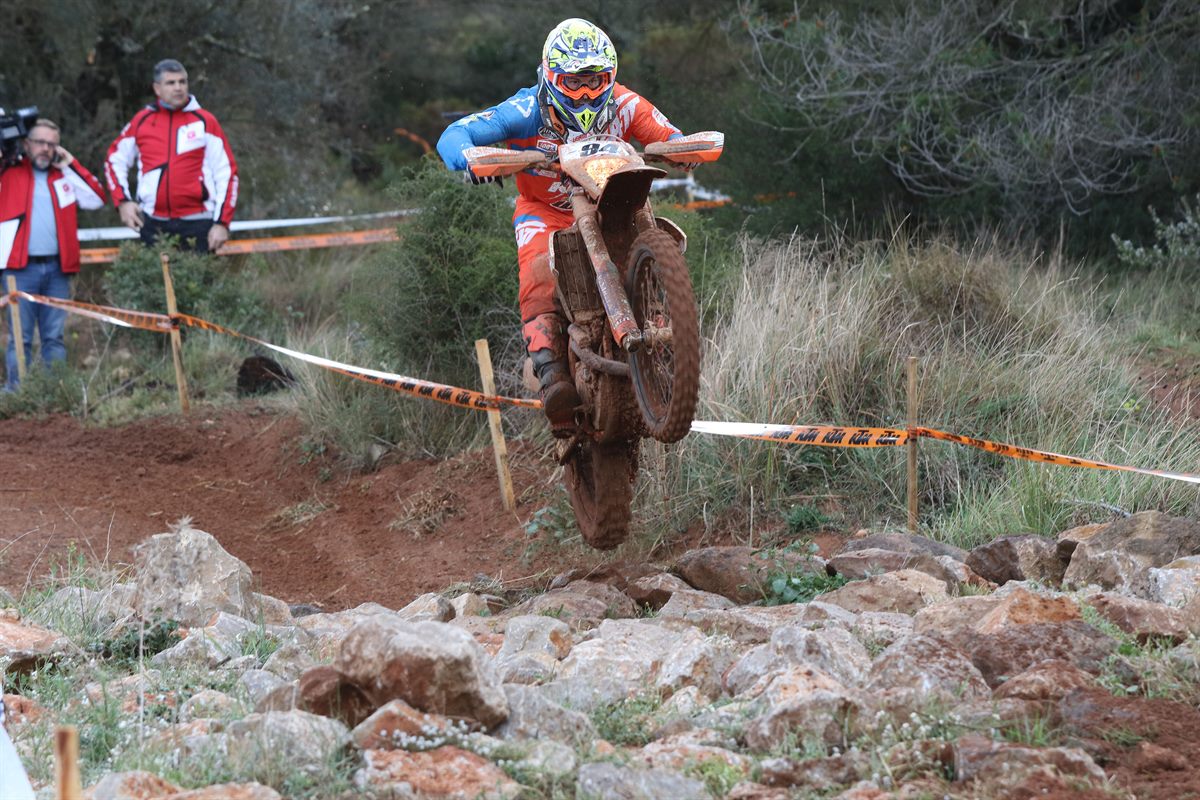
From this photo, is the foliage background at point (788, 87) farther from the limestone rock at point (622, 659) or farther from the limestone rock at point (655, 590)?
the limestone rock at point (622, 659)

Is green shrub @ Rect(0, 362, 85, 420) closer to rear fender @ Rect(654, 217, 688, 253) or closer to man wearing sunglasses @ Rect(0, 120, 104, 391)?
man wearing sunglasses @ Rect(0, 120, 104, 391)

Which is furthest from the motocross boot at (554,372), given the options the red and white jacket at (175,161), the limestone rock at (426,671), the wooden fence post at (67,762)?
the red and white jacket at (175,161)

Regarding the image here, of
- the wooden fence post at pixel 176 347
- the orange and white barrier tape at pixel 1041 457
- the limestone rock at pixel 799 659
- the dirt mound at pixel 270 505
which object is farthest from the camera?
the wooden fence post at pixel 176 347

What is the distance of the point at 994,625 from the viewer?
4484mm

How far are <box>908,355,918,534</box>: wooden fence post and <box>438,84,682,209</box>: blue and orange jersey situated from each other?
5.13 ft

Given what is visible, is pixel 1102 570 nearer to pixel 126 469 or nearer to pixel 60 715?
pixel 60 715

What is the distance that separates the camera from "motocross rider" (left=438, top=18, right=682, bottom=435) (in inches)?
247

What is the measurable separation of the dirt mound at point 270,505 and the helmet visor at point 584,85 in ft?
9.09

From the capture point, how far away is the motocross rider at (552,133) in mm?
6281

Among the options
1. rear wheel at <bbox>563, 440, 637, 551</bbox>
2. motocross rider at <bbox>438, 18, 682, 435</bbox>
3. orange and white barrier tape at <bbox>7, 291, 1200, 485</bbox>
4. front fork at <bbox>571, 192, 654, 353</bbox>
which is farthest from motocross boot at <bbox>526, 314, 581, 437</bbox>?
orange and white barrier tape at <bbox>7, 291, 1200, 485</bbox>

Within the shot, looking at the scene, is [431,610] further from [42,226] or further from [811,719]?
[42,226]

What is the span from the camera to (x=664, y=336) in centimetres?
579

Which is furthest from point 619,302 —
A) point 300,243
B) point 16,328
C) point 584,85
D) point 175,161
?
point 300,243

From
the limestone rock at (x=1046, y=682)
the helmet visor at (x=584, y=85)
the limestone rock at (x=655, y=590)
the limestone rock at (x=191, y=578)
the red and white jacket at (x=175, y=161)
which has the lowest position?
the limestone rock at (x=655, y=590)
